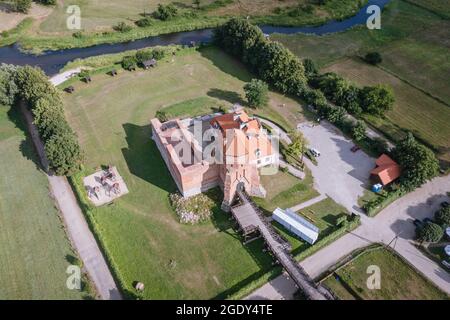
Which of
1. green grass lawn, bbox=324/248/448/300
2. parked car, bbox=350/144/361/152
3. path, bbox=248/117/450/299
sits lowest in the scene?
green grass lawn, bbox=324/248/448/300

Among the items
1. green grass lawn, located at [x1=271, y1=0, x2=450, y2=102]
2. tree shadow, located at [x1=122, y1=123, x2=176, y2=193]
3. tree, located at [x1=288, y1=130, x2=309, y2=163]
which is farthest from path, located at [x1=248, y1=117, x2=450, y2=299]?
green grass lawn, located at [x1=271, y1=0, x2=450, y2=102]

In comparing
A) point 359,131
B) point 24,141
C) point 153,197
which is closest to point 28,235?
point 153,197

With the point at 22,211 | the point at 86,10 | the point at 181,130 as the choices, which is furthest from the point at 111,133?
the point at 86,10

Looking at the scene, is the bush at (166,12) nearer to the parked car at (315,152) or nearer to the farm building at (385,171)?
the parked car at (315,152)

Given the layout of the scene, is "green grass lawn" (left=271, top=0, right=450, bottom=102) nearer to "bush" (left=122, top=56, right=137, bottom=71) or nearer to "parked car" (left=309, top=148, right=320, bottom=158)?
"parked car" (left=309, top=148, right=320, bottom=158)

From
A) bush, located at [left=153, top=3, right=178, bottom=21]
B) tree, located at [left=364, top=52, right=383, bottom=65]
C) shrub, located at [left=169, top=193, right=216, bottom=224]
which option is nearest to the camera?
shrub, located at [left=169, top=193, right=216, bottom=224]

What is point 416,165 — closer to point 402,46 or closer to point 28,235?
point 402,46
